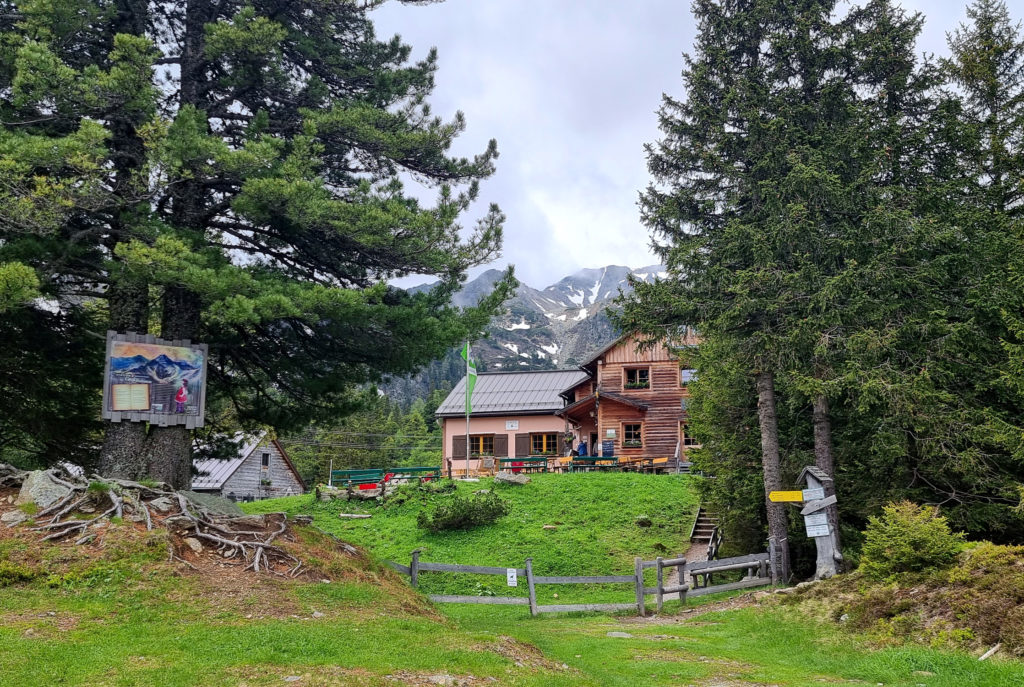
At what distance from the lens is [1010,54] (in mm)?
17750

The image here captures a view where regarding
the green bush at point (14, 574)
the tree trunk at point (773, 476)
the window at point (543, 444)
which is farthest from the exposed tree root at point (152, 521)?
the window at point (543, 444)

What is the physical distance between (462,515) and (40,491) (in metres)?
13.1

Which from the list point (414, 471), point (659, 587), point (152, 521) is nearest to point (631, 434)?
point (414, 471)

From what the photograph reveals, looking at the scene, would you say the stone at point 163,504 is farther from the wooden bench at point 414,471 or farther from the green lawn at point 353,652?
the wooden bench at point 414,471

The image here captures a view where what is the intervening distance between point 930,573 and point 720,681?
4.56 metres

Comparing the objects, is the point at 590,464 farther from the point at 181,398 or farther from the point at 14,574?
the point at 14,574

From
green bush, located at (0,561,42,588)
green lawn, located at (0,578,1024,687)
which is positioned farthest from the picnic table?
green bush, located at (0,561,42,588)

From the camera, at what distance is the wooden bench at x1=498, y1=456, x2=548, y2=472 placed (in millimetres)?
33125

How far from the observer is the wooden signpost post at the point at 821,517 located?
47.9 ft

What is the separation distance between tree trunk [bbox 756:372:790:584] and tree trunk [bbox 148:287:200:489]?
39.8ft

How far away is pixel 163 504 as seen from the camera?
1126 centimetres

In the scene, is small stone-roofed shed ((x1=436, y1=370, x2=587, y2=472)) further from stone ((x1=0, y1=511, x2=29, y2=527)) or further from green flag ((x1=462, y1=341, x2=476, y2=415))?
stone ((x1=0, y1=511, x2=29, y2=527))

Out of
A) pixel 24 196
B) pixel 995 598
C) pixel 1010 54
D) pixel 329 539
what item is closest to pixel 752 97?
pixel 1010 54

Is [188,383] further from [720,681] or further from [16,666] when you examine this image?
[720,681]
